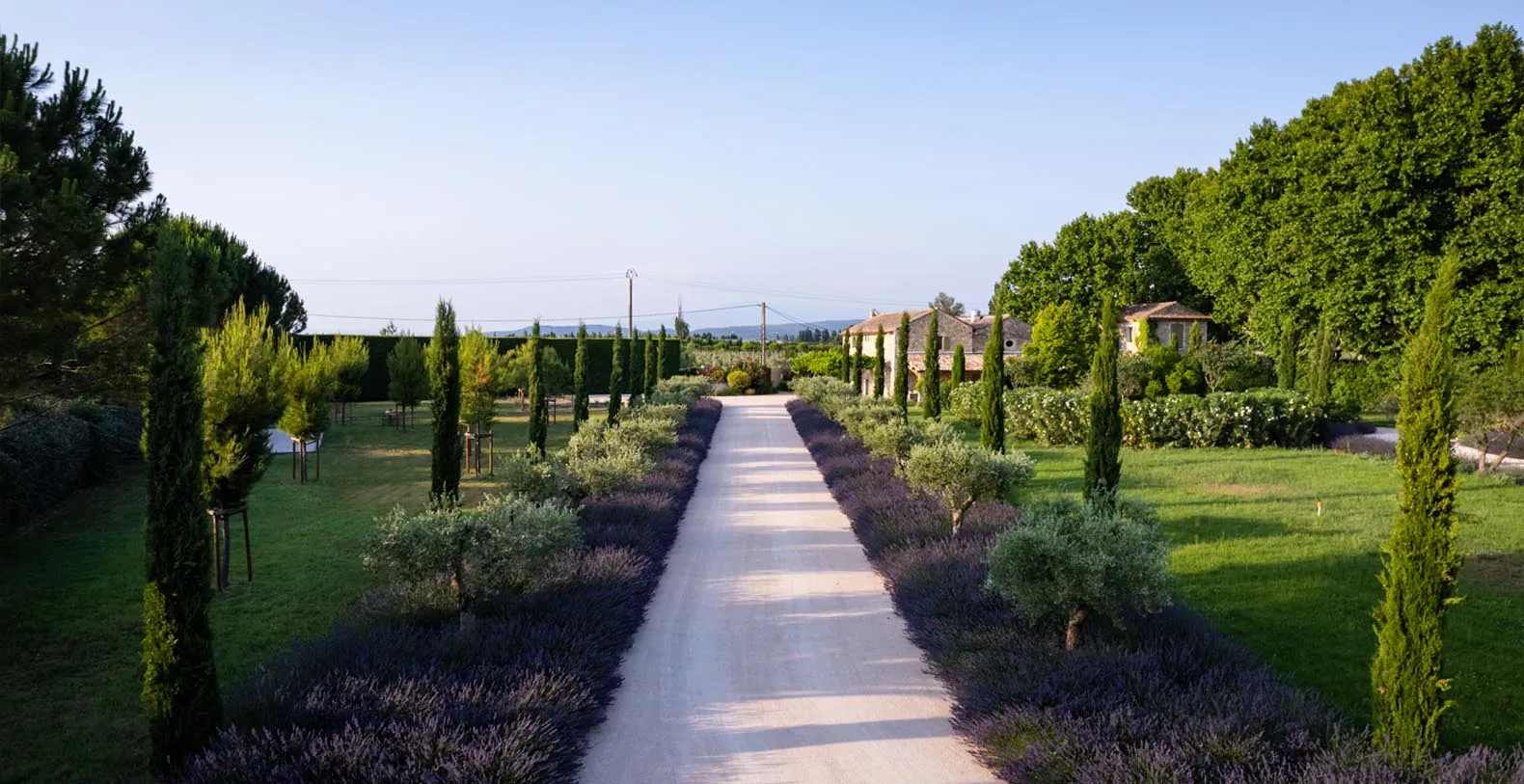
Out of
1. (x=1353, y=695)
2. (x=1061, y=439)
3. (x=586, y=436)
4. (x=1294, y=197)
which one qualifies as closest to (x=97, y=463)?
(x=586, y=436)

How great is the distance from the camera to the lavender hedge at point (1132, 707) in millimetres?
4391

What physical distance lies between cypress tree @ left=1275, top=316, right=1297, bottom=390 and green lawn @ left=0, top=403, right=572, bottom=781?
79.3 feet

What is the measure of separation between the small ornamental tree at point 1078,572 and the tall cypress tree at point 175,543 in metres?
5.67

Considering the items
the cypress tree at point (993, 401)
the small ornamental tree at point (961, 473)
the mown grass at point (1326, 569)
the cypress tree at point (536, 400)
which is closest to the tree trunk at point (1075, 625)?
the mown grass at point (1326, 569)

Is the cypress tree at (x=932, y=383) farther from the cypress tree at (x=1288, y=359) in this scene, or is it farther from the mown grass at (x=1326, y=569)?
the cypress tree at (x=1288, y=359)

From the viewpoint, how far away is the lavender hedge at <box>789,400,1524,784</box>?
4.39 metres

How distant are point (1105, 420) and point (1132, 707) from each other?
6081mm

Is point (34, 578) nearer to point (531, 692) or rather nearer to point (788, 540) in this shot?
point (531, 692)

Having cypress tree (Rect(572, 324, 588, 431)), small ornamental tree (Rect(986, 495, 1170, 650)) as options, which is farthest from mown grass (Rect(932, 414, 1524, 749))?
cypress tree (Rect(572, 324, 588, 431))

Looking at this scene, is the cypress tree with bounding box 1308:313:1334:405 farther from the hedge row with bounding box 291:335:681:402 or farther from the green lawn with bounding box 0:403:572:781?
the hedge row with bounding box 291:335:681:402

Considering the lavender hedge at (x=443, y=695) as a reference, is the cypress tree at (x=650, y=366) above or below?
above

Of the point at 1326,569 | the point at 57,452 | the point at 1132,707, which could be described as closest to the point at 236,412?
the point at 57,452

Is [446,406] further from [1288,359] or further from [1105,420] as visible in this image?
[1288,359]

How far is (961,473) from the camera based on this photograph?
1038 cm
